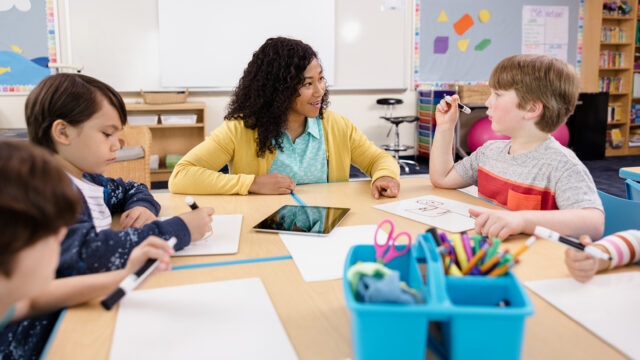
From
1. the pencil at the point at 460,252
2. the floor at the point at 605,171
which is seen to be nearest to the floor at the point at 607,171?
the floor at the point at 605,171

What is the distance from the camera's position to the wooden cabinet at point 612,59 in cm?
565

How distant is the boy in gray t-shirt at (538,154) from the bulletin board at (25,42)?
13.9ft

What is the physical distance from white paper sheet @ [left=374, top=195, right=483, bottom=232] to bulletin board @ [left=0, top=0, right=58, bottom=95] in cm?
412

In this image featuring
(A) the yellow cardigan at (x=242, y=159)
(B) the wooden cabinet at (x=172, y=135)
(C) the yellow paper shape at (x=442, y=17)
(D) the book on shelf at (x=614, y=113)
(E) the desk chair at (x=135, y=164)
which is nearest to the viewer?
(A) the yellow cardigan at (x=242, y=159)

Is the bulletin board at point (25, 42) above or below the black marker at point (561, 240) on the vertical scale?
above

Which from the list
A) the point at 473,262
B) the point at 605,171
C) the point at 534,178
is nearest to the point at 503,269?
the point at 473,262

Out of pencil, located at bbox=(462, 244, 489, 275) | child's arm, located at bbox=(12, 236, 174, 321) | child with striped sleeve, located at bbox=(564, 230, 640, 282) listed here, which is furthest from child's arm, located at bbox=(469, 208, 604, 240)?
child's arm, located at bbox=(12, 236, 174, 321)

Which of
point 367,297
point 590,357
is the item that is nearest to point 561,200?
point 590,357

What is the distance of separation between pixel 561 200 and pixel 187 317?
0.90 meters

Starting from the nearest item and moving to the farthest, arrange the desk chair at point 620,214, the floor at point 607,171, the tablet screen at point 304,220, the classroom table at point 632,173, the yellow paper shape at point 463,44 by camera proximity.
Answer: the tablet screen at point 304,220
the desk chair at point 620,214
the classroom table at point 632,173
the floor at point 607,171
the yellow paper shape at point 463,44

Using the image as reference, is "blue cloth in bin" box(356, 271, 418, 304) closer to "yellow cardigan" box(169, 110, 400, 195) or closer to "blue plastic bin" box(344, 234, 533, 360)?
"blue plastic bin" box(344, 234, 533, 360)

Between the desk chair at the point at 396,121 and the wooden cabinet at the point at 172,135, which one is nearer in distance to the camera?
the wooden cabinet at the point at 172,135

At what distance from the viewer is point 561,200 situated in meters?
1.12

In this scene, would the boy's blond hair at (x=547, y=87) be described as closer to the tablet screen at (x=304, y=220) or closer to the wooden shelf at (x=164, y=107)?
the tablet screen at (x=304, y=220)
